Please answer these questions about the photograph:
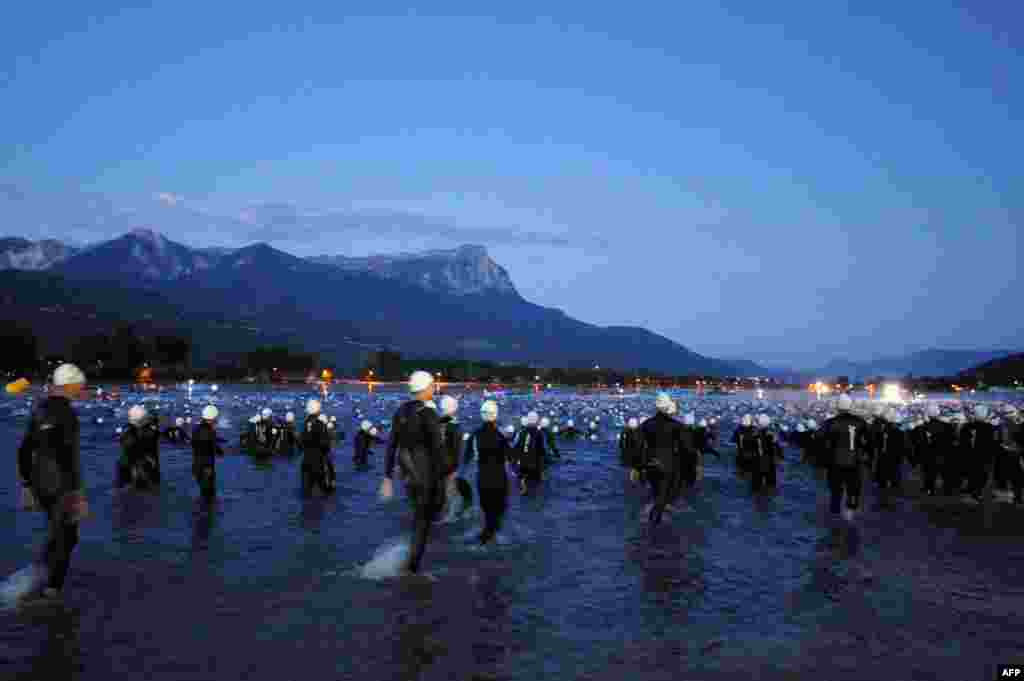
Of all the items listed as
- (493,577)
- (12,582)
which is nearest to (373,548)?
(493,577)

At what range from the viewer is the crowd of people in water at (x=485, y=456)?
28.3 ft

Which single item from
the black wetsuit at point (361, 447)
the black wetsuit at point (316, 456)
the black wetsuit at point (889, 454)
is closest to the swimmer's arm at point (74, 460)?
the black wetsuit at point (316, 456)

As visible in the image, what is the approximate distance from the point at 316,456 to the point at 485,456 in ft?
22.2

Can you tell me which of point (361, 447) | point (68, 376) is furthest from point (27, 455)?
point (361, 447)

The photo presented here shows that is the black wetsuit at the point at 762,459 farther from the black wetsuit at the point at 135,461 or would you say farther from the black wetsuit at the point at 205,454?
the black wetsuit at the point at 135,461

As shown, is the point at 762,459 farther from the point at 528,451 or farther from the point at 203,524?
the point at 203,524

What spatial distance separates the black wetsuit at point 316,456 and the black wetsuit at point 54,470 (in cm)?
828

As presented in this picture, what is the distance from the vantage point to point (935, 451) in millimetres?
19859

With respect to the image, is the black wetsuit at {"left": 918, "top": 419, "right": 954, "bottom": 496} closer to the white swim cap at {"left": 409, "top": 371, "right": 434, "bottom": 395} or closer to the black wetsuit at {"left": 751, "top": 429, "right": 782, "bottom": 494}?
the black wetsuit at {"left": 751, "top": 429, "right": 782, "bottom": 494}

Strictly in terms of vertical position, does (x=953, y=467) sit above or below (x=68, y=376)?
below

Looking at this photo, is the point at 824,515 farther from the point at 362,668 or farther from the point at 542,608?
the point at 362,668

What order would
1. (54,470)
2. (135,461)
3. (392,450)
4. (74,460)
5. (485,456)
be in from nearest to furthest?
1. (54,470)
2. (74,460)
3. (392,450)
4. (485,456)
5. (135,461)

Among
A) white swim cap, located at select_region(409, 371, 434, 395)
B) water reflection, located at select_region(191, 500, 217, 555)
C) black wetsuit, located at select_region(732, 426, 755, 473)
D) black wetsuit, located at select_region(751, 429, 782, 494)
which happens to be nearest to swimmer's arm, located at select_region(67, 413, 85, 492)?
water reflection, located at select_region(191, 500, 217, 555)

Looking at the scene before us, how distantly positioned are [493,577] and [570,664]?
10.7ft
